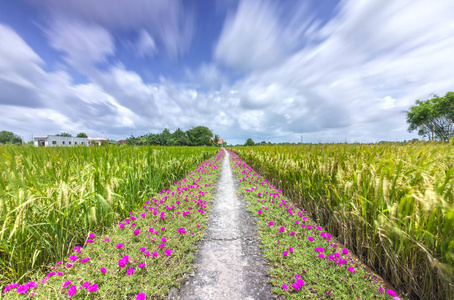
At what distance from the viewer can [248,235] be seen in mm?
3074

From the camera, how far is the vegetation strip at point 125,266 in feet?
5.28

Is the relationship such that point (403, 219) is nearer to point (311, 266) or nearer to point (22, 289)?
point (311, 266)

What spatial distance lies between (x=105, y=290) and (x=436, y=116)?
1650 inches

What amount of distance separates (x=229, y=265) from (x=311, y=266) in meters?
1.11

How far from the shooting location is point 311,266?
211 cm

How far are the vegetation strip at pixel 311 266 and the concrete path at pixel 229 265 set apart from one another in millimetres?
187

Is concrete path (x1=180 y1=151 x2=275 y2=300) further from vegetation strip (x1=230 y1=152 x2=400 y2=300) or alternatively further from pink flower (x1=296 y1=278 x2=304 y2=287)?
Answer: pink flower (x1=296 y1=278 x2=304 y2=287)

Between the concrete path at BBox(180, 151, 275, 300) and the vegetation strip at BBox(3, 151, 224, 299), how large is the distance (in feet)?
0.68

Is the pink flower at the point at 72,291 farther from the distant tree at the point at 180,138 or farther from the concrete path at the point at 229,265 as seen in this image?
the distant tree at the point at 180,138

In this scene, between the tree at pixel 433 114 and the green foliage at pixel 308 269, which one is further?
the tree at pixel 433 114

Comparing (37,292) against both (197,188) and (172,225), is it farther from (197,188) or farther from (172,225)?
(197,188)

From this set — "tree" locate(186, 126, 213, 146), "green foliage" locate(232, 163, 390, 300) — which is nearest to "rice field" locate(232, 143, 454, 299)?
"green foliage" locate(232, 163, 390, 300)

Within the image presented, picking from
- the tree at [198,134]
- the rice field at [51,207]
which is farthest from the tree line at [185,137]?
the rice field at [51,207]

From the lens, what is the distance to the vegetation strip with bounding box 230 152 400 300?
1757 millimetres
